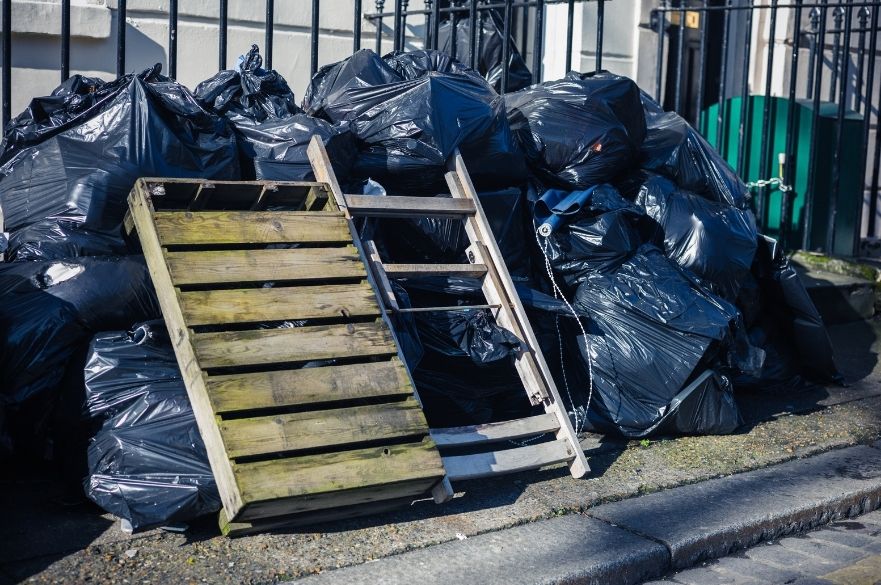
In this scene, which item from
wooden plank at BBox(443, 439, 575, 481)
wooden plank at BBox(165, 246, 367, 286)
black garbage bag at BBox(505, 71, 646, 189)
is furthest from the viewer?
black garbage bag at BBox(505, 71, 646, 189)

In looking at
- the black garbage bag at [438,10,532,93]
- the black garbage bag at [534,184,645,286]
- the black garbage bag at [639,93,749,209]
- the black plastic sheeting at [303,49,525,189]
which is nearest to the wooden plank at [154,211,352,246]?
the black plastic sheeting at [303,49,525,189]

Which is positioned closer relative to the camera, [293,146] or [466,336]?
[466,336]

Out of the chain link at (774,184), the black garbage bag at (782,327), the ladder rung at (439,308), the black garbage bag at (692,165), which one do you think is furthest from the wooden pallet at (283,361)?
the chain link at (774,184)

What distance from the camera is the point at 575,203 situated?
4.30 m

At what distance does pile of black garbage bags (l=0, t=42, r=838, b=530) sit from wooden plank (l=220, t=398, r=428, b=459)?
0.70 ft

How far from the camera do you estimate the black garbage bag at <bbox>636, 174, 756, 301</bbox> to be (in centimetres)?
→ 441

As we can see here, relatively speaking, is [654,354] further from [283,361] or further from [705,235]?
[283,361]

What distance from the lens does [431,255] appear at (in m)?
4.22

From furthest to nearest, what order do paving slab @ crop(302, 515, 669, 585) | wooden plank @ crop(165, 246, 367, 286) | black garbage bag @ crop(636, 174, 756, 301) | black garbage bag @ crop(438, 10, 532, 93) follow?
black garbage bag @ crop(438, 10, 532, 93), black garbage bag @ crop(636, 174, 756, 301), wooden plank @ crop(165, 246, 367, 286), paving slab @ crop(302, 515, 669, 585)

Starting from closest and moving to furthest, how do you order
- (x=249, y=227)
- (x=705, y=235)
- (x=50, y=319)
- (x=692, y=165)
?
1. (x=50, y=319)
2. (x=249, y=227)
3. (x=705, y=235)
4. (x=692, y=165)

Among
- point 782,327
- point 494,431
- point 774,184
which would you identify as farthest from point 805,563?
point 774,184

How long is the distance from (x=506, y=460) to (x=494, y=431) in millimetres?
145

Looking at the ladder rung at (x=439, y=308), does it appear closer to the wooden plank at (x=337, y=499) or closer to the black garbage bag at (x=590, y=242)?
the black garbage bag at (x=590, y=242)

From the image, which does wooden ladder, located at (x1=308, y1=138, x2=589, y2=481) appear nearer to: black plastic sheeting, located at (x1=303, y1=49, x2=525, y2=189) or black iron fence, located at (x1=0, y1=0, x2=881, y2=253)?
black plastic sheeting, located at (x1=303, y1=49, x2=525, y2=189)
